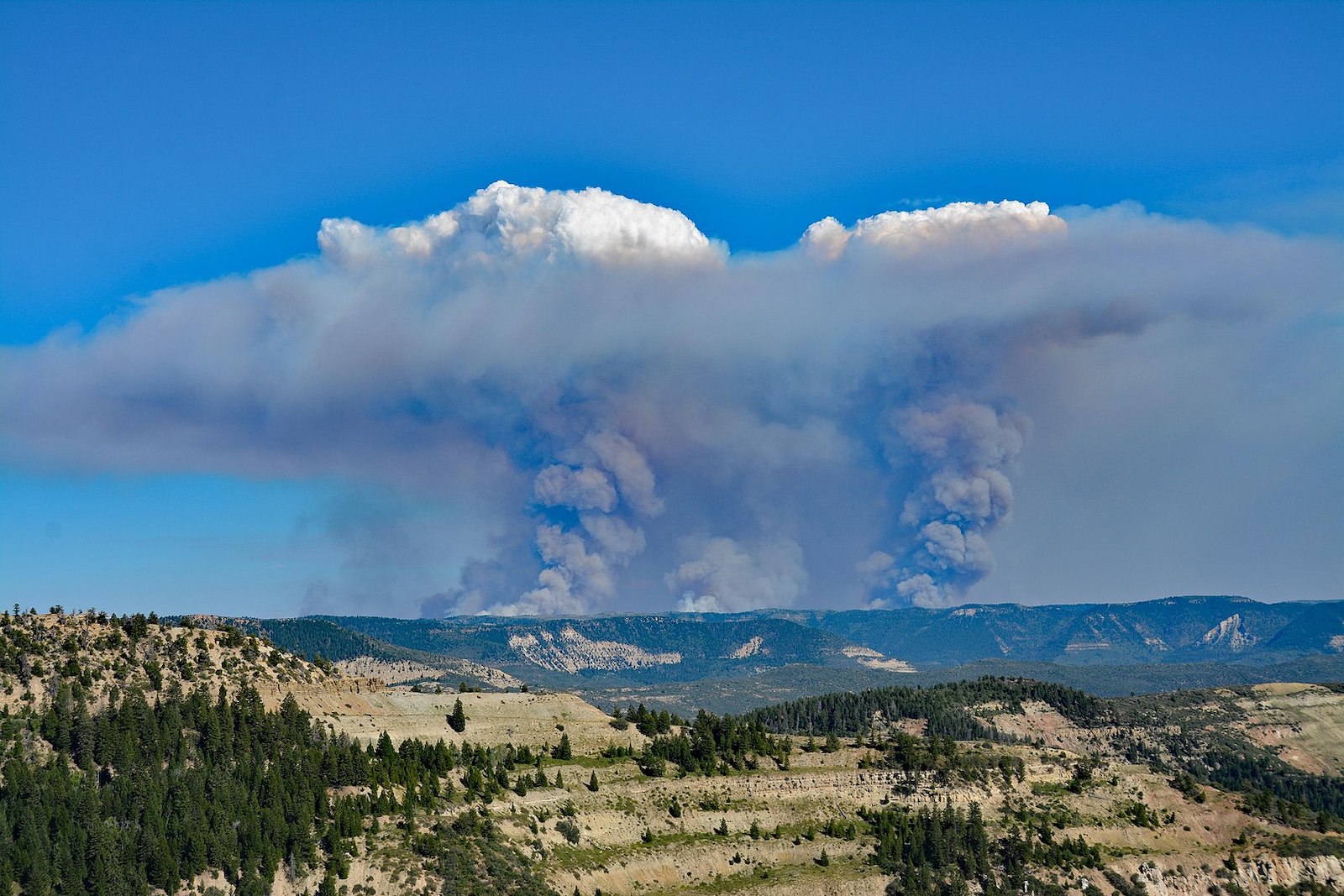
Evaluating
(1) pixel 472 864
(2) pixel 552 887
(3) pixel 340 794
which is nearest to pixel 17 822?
(3) pixel 340 794

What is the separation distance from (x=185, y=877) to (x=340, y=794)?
31.7 metres

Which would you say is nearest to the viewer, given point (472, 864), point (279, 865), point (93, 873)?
point (93, 873)

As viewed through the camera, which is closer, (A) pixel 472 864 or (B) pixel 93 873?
(B) pixel 93 873

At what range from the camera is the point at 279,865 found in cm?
17512

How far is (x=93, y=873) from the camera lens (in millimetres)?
162000

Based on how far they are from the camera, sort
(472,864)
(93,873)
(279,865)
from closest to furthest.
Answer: (93,873) < (279,865) < (472,864)

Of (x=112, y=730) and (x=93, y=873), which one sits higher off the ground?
(x=112, y=730)

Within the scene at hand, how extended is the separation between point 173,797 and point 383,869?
3031 cm

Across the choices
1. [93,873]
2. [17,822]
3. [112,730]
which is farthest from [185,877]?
[112,730]

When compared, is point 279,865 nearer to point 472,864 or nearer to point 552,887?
point 472,864

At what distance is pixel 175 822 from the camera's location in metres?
174

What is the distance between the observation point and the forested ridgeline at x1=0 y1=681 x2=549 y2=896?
164125 millimetres

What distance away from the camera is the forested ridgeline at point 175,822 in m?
164

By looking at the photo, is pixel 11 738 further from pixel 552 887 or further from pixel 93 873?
pixel 552 887
